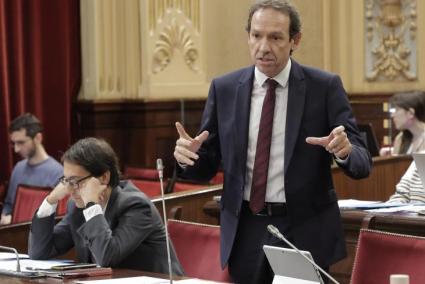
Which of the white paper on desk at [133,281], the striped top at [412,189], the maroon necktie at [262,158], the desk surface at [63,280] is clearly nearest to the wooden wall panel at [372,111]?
the striped top at [412,189]

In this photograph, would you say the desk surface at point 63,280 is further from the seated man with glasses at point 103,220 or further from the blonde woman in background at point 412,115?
the blonde woman in background at point 412,115

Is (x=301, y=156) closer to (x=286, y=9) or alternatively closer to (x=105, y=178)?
(x=286, y=9)

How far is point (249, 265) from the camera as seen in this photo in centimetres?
353

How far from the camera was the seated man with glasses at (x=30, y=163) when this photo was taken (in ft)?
23.6

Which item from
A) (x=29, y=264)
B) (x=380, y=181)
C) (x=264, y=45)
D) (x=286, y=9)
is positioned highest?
(x=286, y=9)

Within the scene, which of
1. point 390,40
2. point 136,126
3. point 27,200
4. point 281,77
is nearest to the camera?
point 281,77

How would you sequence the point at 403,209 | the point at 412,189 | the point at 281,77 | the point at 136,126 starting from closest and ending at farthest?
the point at 281,77, the point at 403,209, the point at 412,189, the point at 136,126

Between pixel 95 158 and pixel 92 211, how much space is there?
0.28 meters

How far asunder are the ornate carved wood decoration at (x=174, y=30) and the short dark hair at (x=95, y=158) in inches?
203

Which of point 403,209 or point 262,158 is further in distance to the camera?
point 403,209

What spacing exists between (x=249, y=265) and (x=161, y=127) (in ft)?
18.9

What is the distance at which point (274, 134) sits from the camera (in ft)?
11.4

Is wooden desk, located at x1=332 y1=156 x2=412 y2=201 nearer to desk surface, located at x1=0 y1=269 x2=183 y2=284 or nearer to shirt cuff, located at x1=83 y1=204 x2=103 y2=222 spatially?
shirt cuff, located at x1=83 y1=204 x2=103 y2=222

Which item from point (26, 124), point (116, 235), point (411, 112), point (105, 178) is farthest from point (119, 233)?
point (411, 112)
